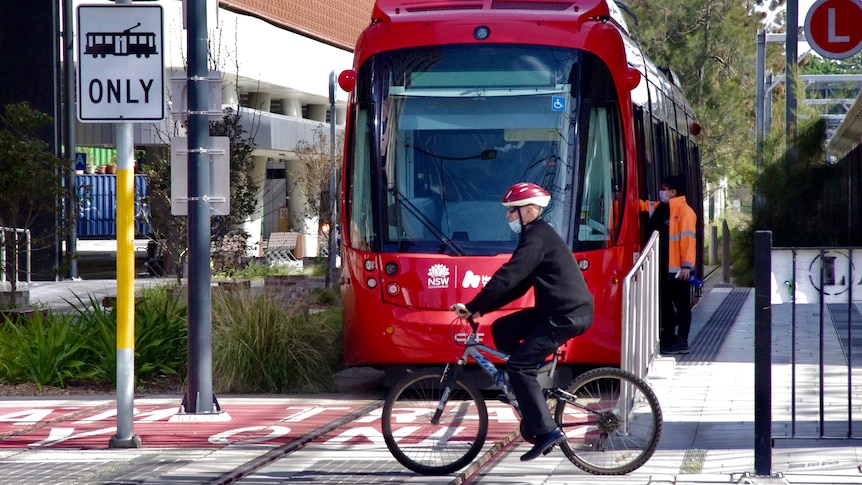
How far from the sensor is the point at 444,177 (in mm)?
11906

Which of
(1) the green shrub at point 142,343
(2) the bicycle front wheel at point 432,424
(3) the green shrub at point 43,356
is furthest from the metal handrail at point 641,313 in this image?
(3) the green shrub at point 43,356

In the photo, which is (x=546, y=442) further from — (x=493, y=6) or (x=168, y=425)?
(x=493, y=6)

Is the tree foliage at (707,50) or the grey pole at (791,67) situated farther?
the tree foliage at (707,50)

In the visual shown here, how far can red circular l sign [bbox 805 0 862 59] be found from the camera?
10609mm

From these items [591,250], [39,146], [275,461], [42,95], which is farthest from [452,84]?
[42,95]

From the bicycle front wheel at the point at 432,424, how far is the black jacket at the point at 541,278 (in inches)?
19.9

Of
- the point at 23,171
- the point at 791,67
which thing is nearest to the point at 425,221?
the point at 23,171

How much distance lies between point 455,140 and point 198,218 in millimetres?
2445

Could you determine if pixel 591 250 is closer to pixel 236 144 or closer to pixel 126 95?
pixel 126 95

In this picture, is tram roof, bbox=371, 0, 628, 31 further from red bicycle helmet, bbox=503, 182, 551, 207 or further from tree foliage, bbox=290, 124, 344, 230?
tree foliage, bbox=290, 124, 344, 230

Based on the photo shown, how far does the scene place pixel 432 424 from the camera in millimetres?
8141

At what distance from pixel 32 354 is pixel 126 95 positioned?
4.59m

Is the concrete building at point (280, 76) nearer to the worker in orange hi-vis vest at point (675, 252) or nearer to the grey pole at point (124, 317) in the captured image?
the worker in orange hi-vis vest at point (675, 252)

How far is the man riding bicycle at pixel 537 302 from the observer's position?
7891mm
